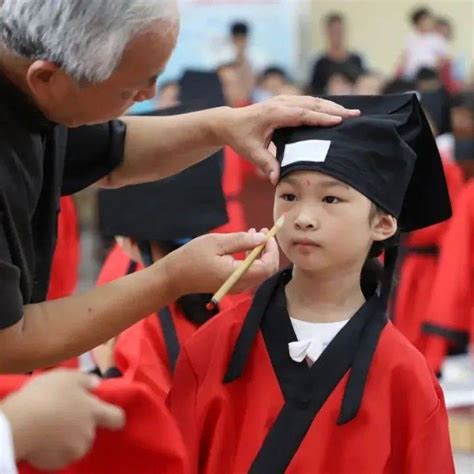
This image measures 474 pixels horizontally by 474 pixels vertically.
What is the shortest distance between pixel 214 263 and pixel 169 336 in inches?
25.9

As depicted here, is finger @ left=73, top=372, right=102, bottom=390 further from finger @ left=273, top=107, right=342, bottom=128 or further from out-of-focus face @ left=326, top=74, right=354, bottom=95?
out-of-focus face @ left=326, top=74, right=354, bottom=95

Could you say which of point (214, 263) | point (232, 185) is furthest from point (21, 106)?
point (232, 185)

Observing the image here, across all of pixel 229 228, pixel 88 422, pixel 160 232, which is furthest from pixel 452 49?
pixel 88 422

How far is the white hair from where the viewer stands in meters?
1.20

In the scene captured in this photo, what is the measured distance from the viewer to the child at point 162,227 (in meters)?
1.91

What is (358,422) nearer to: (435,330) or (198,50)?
(435,330)

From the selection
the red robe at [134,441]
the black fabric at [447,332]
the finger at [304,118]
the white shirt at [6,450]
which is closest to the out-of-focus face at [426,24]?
the black fabric at [447,332]

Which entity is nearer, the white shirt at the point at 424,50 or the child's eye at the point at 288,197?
the child's eye at the point at 288,197

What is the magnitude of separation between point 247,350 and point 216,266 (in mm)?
216

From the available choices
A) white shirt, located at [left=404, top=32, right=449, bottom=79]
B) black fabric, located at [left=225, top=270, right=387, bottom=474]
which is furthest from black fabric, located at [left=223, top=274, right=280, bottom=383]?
white shirt, located at [left=404, top=32, right=449, bottom=79]

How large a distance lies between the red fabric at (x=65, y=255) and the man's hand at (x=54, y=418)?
5.10 feet

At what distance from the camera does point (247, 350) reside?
1433 mm

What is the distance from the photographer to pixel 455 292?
307cm

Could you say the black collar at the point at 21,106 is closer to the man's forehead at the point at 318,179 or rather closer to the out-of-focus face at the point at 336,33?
the man's forehead at the point at 318,179
